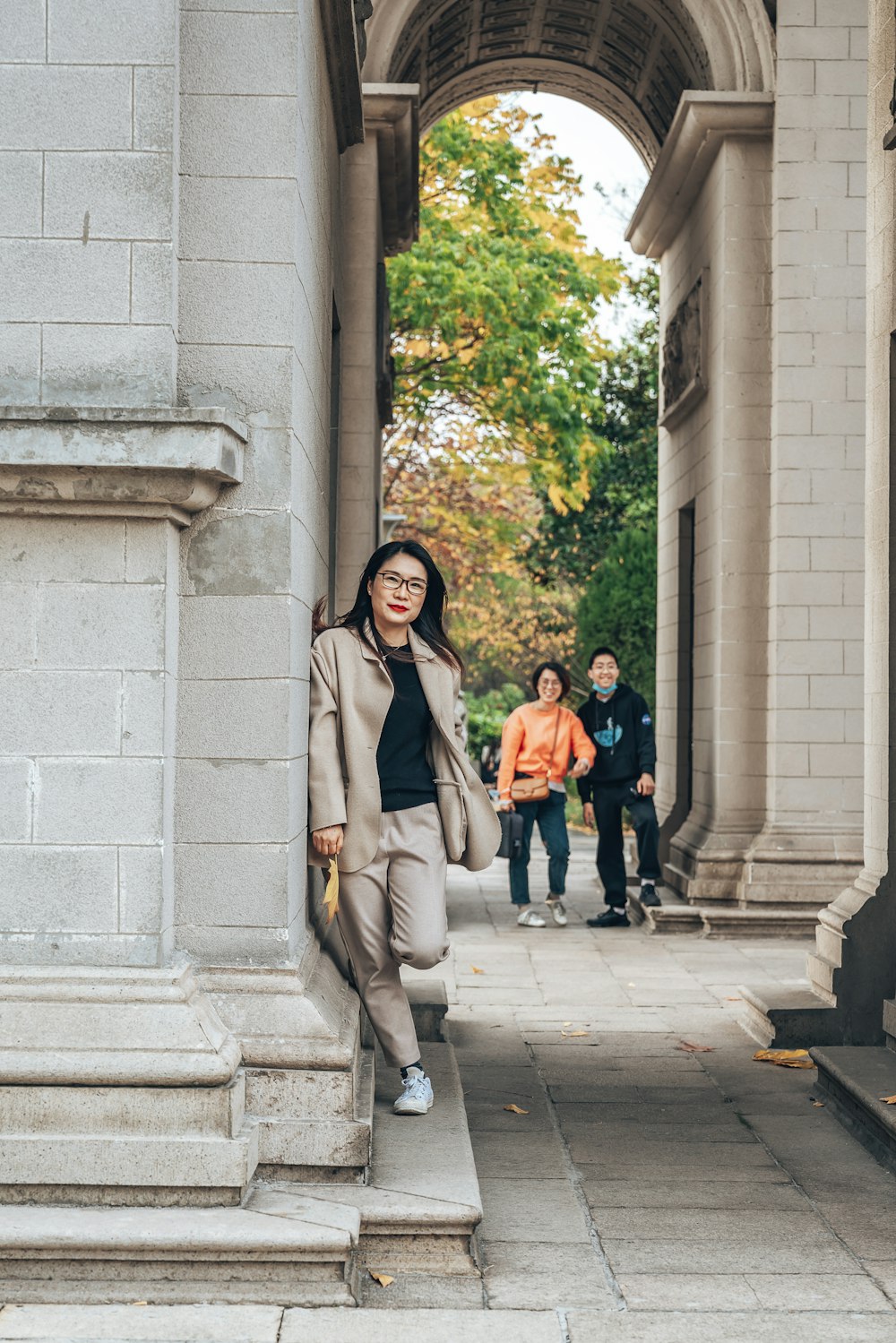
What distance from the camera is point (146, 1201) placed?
4.05 metres

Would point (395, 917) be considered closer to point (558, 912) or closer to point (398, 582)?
point (398, 582)

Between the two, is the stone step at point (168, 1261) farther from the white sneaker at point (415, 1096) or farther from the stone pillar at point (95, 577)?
the white sneaker at point (415, 1096)

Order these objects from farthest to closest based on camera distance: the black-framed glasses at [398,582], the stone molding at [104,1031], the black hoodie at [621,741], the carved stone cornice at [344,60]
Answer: the black hoodie at [621,741], the carved stone cornice at [344,60], the black-framed glasses at [398,582], the stone molding at [104,1031]

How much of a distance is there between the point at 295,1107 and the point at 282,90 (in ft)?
9.62

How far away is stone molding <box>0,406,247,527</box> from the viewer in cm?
409

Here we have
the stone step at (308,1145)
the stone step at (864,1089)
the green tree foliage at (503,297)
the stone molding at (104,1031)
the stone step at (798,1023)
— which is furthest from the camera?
the green tree foliage at (503,297)

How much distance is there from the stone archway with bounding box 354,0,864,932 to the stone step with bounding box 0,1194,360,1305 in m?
7.09

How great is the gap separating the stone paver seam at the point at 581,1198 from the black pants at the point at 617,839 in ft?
14.4

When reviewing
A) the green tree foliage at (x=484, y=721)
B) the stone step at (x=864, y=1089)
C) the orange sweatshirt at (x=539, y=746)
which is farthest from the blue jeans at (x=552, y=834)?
the green tree foliage at (x=484, y=721)


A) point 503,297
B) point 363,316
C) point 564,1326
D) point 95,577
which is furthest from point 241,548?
point 503,297

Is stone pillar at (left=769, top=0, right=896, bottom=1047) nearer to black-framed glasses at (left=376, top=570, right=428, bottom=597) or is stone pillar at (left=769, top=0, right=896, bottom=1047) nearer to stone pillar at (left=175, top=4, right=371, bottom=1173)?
black-framed glasses at (left=376, top=570, right=428, bottom=597)

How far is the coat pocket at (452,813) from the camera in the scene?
17.6 feet

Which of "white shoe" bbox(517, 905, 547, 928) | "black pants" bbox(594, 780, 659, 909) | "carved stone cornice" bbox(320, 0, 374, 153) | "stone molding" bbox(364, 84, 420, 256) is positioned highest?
"stone molding" bbox(364, 84, 420, 256)

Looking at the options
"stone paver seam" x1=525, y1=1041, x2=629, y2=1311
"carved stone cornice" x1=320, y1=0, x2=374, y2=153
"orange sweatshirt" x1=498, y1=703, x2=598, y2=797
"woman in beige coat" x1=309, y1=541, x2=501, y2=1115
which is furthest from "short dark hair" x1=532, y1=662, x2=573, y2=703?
"woman in beige coat" x1=309, y1=541, x2=501, y2=1115
